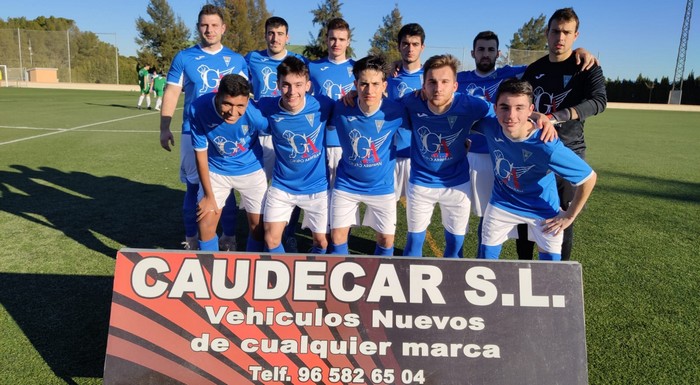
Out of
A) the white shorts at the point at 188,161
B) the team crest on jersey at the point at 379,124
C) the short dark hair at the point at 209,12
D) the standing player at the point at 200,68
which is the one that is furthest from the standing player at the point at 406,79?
the white shorts at the point at 188,161

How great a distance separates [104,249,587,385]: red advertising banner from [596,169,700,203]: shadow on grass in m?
5.92

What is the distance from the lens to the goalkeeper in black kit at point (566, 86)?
3279 mm

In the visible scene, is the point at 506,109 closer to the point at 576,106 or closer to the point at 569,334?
the point at 576,106

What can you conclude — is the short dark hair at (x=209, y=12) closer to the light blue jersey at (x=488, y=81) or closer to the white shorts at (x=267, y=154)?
the white shorts at (x=267, y=154)

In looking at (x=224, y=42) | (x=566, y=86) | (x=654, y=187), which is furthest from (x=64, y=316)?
(x=224, y=42)

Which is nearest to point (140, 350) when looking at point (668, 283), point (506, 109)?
point (506, 109)

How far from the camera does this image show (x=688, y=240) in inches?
192

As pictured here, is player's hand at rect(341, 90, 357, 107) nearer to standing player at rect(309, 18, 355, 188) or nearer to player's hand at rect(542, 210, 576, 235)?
standing player at rect(309, 18, 355, 188)

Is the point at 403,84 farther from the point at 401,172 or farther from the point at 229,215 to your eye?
the point at 229,215

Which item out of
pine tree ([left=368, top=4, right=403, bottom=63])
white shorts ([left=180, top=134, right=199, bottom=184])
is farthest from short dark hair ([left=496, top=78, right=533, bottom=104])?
pine tree ([left=368, top=4, right=403, bottom=63])

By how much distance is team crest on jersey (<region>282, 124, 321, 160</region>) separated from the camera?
3.45 metres

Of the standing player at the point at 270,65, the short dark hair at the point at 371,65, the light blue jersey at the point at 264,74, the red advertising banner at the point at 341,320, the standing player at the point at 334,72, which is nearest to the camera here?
the red advertising banner at the point at 341,320

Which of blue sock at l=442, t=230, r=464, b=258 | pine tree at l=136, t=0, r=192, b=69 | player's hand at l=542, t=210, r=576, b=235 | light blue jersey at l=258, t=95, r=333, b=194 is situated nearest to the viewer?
player's hand at l=542, t=210, r=576, b=235

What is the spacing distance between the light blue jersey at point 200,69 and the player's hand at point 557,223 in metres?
2.84
